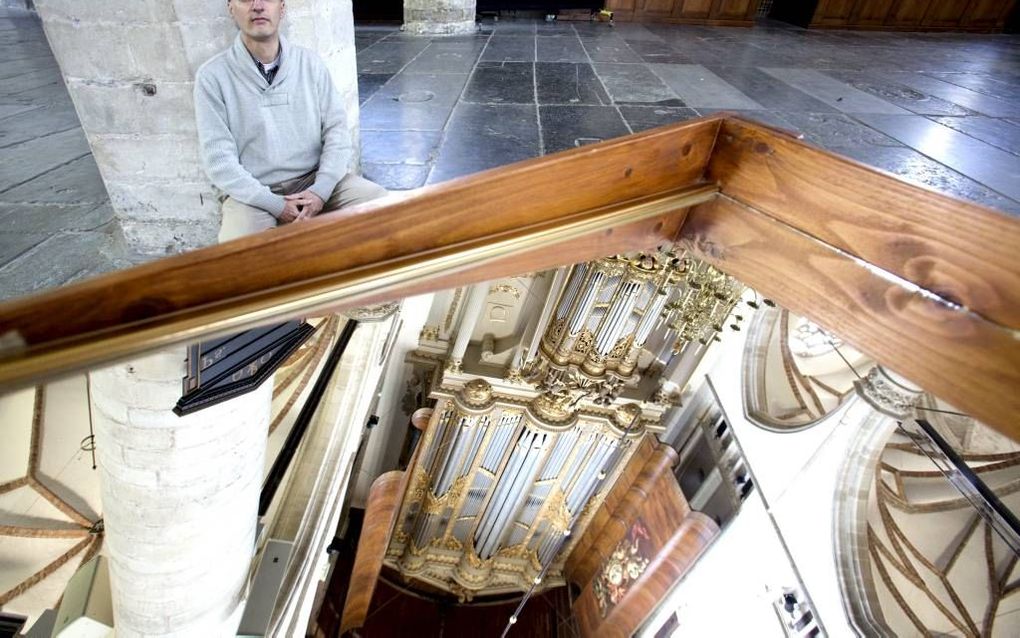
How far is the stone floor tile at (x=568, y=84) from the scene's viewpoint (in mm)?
2342

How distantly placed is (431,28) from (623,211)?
13.3 feet

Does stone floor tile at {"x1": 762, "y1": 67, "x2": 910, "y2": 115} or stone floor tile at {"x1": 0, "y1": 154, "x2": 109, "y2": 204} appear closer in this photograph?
stone floor tile at {"x1": 0, "y1": 154, "x2": 109, "y2": 204}

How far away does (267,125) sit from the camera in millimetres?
1311

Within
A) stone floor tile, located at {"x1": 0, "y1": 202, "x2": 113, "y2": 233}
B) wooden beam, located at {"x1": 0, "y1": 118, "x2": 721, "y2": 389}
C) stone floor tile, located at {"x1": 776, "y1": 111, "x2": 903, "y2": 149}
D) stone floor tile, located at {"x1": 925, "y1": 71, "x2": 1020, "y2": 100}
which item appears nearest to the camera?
wooden beam, located at {"x1": 0, "y1": 118, "x2": 721, "y2": 389}

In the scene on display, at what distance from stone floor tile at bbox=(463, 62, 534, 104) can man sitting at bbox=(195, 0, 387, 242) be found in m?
1.10

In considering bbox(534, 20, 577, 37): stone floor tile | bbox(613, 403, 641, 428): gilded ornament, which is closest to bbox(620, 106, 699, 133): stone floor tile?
bbox(534, 20, 577, 37): stone floor tile

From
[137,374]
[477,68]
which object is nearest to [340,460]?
[137,374]

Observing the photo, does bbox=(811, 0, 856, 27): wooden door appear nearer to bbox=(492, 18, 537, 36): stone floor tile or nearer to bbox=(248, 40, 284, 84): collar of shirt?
bbox=(492, 18, 537, 36): stone floor tile

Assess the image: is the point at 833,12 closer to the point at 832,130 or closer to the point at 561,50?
the point at 561,50

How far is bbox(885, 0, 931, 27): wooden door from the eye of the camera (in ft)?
15.6

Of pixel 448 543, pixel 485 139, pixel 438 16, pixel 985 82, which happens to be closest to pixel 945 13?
pixel 985 82

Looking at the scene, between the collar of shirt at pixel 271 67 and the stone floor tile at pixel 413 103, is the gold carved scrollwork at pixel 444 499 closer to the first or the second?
the stone floor tile at pixel 413 103

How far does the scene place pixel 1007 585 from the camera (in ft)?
11.7

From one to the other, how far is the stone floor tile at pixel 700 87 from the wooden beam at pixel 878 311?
5.40 feet
